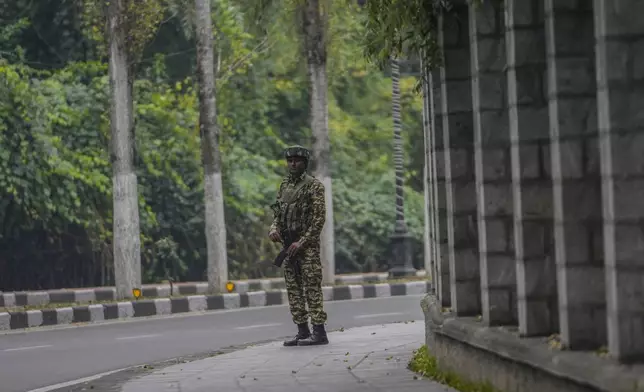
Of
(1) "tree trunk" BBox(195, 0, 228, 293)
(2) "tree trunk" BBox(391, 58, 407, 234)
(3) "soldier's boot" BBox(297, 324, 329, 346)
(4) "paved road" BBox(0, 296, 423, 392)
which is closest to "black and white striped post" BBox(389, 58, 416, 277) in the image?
(2) "tree trunk" BBox(391, 58, 407, 234)

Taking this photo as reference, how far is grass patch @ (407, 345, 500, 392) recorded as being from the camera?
12.3 metres

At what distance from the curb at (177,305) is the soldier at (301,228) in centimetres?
950

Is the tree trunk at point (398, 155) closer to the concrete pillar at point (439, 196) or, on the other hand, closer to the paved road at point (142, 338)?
the paved road at point (142, 338)

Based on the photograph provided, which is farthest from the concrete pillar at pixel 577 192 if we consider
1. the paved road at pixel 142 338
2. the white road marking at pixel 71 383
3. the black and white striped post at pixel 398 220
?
the black and white striped post at pixel 398 220

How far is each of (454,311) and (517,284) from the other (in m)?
2.06

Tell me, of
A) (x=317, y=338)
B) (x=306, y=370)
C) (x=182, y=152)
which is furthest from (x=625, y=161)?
(x=182, y=152)

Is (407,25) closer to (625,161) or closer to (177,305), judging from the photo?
(625,161)

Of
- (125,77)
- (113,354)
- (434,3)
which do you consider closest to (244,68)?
(125,77)

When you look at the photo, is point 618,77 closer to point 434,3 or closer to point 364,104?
point 434,3

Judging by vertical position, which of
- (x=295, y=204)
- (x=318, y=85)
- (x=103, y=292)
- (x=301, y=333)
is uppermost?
(x=318, y=85)

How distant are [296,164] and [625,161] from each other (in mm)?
8373

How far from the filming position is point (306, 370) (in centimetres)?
1517

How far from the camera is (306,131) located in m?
46.6

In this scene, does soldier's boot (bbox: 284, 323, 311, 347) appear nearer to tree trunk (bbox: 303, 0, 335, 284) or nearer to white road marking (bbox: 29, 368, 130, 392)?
white road marking (bbox: 29, 368, 130, 392)
